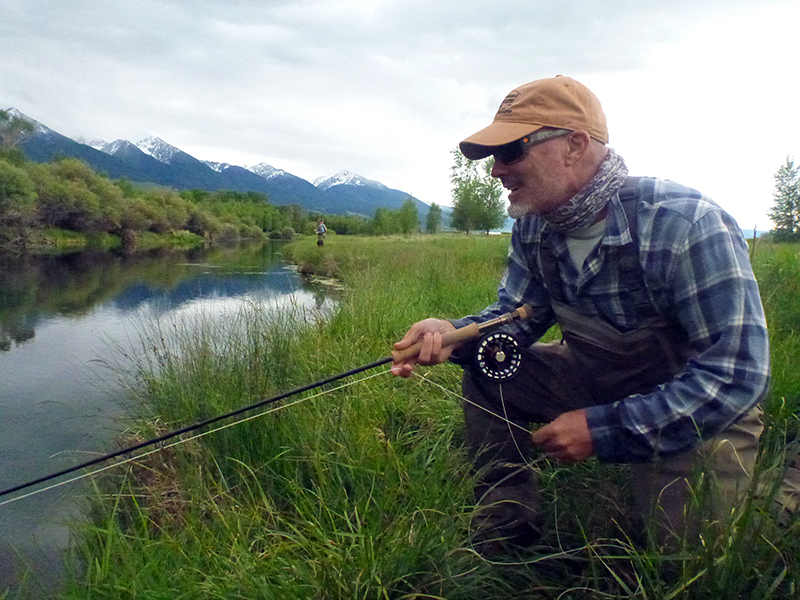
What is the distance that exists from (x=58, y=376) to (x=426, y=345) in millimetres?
5042

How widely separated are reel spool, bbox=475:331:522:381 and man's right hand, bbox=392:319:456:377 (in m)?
0.11

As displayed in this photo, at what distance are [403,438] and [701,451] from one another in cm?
162

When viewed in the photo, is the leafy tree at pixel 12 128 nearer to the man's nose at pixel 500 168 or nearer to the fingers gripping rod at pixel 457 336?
the fingers gripping rod at pixel 457 336

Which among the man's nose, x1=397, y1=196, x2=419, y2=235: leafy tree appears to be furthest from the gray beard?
x1=397, y1=196, x2=419, y2=235: leafy tree

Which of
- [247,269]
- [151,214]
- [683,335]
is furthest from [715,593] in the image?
[151,214]

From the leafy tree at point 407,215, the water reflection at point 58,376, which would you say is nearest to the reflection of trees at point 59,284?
the water reflection at point 58,376

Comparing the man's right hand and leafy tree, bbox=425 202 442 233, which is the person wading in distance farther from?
leafy tree, bbox=425 202 442 233

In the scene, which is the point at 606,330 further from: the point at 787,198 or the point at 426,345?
the point at 787,198

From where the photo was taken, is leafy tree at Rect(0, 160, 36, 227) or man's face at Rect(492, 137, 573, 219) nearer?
man's face at Rect(492, 137, 573, 219)

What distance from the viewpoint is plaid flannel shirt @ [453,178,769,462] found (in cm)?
137

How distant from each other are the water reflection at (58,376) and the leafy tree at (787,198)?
48.0 feet

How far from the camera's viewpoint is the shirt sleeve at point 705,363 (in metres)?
1.37

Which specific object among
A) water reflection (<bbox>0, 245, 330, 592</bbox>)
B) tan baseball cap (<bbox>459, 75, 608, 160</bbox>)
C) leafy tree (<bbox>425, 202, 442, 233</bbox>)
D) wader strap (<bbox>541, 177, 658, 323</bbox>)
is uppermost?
leafy tree (<bbox>425, 202, 442, 233</bbox>)

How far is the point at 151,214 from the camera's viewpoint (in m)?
36.6
